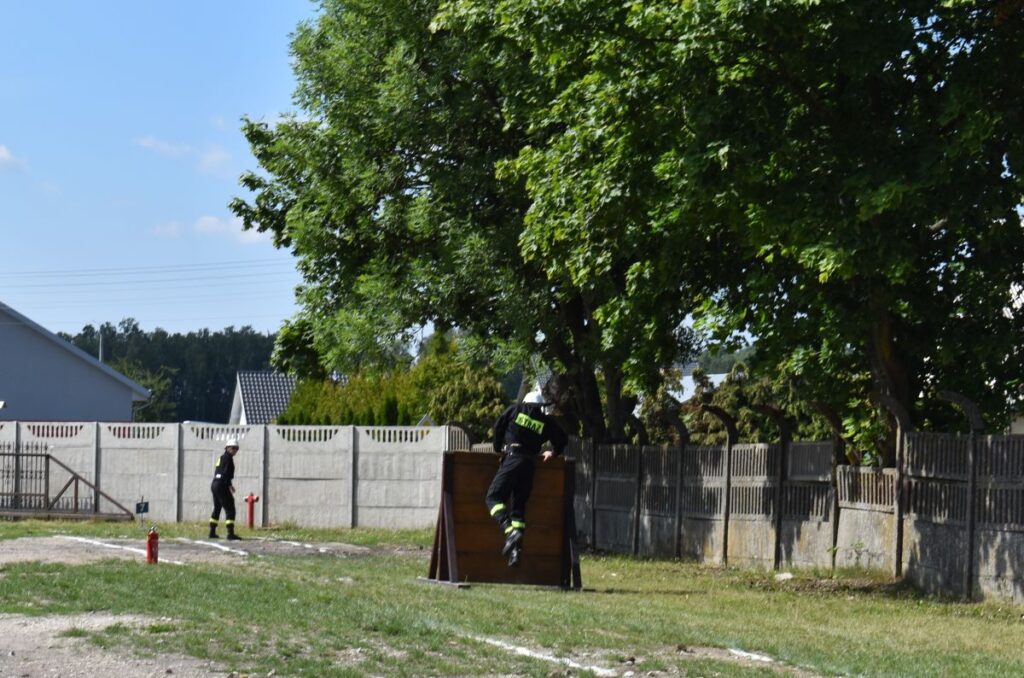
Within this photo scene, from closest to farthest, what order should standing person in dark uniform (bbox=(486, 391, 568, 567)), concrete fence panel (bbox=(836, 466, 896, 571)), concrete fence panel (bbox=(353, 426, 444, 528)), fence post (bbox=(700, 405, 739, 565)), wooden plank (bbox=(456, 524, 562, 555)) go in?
1. standing person in dark uniform (bbox=(486, 391, 568, 567))
2. wooden plank (bbox=(456, 524, 562, 555))
3. concrete fence panel (bbox=(836, 466, 896, 571))
4. fence post (bbox=(700, 405, 739, 565))
5. concrete fence panel (bbox=(353, 426, 444, 528))

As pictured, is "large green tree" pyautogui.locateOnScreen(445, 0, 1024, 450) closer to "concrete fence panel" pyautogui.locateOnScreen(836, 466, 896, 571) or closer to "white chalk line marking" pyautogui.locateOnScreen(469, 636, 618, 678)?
"concrete fence panel" pyautogui.locateOnScreen(836, 466, 896, 571)

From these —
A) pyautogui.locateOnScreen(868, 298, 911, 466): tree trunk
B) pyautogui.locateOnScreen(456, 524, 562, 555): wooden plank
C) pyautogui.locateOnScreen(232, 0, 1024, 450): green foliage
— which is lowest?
pyautogui.locateOnScreen(456, 524, 562, 555): wooden plank

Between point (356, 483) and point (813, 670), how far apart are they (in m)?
22.5

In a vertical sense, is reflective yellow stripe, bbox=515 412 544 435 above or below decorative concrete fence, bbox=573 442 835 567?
above

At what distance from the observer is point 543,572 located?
55.1 ft

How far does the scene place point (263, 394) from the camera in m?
83.4

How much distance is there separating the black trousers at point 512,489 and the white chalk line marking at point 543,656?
4.72 metres

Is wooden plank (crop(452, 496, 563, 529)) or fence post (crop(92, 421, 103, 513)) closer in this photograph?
wooden plank (crop(452, 496, 563, 529))

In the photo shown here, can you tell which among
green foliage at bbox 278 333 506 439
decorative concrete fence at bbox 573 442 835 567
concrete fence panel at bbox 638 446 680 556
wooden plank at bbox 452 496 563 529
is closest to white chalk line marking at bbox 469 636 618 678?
wooden plank at bbox 452 496 563 529

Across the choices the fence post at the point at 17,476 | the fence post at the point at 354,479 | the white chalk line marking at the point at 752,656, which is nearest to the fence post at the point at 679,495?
the fence post at the point at 354,479

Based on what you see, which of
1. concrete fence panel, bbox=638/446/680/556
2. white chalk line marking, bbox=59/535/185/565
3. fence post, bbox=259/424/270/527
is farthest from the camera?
fence post, bbox=259/424/270/527

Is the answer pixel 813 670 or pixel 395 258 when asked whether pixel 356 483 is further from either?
pixel 813 670

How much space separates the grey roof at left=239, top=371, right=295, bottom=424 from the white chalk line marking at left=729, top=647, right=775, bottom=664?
230ft

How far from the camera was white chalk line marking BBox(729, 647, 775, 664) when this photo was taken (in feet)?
35.1
